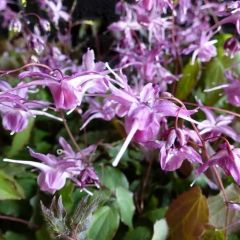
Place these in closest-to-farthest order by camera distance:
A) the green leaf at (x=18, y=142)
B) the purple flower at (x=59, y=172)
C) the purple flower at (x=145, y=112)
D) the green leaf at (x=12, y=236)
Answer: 1. the purple flower at (x=145, y=112)
2. the purple flower at (x=59, y=172)
3. the green leaf at (x=12, y=236)
4. the green leaf at (x=18, y=142)

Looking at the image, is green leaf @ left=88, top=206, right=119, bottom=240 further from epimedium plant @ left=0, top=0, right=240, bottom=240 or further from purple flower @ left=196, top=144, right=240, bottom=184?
purple flower @ left=196, top=144, right=240, bottom=184

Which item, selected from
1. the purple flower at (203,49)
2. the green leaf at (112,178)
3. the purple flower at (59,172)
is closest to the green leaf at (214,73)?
the purple flower at (203,49)

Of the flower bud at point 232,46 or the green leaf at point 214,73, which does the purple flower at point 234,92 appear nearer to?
the flower bud at point 232,46

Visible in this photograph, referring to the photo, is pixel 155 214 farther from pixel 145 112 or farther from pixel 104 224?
pixel 145 112

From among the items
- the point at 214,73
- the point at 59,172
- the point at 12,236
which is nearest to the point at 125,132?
the point at 59,172

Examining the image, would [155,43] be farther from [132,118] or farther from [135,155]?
[132,118]

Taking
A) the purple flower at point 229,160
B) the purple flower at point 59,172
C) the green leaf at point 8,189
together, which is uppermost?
the purple flower at point 229,160
